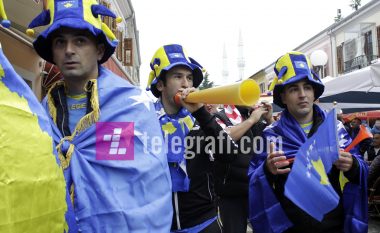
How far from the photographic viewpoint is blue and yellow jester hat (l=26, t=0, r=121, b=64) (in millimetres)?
1982

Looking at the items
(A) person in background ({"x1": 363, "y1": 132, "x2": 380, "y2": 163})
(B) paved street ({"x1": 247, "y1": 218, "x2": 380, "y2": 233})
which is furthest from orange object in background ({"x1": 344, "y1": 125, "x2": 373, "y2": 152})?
(A) person in background ({"x1": 363, "y1": 132, "x2": 380, "y2": 163})

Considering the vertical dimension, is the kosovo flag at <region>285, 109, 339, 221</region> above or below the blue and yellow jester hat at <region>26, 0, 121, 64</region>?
below

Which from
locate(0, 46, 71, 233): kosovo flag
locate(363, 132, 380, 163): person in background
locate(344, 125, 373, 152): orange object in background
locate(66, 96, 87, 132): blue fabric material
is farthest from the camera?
locate(363, 132, 380, 163): person in background

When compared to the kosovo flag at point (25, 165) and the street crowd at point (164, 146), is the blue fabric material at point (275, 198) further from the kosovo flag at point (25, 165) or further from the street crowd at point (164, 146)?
the kosovo flag at point (25, 165)

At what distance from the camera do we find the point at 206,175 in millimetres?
2730

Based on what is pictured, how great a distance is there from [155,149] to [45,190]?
2.30 ft

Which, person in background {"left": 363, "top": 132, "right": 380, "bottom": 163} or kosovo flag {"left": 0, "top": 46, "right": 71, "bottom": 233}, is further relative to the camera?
person in background {"left": 363, "top": 132, "right": 380, "bottom": 163}

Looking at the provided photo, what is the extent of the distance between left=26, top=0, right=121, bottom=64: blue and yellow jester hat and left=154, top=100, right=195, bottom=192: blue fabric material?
761 mm

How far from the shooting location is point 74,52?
6.67ft

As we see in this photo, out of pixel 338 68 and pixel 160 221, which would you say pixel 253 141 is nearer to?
pixel 160 221

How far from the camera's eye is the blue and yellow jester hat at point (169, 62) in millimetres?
2920

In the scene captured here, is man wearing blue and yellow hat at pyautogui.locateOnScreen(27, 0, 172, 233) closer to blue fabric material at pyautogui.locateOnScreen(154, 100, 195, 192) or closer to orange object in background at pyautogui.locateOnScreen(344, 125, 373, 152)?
blue fabric material at pyautogui.locateOnScreen(154, 100, 195, 192)

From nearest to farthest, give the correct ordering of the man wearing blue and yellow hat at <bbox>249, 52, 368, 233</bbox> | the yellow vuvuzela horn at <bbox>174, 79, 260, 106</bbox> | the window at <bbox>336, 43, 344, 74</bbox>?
the yellow vuvuzela horn at <bbox>174, 79, 260, 106</bbox> < the man wearing blue and yellow hat at <bbox>249, 52, 368, 233</bbox> < the window at <bbox>336, 43, 344, 74</bbox>

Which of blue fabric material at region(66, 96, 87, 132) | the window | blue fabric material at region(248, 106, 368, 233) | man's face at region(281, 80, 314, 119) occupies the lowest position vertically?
blue fabric material at region(248, 106, 368, 233)
